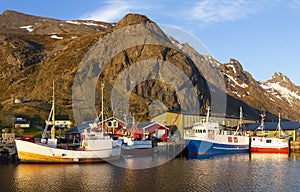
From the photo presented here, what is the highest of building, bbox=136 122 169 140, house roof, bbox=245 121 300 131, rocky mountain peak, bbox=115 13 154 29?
rocky mountain peak, bbox=115 13 154 29

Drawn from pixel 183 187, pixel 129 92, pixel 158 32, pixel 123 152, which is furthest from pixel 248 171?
pixel 158 32

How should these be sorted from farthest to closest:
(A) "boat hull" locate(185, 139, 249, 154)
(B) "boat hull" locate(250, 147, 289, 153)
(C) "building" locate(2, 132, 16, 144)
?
1. (B) "boat hull" locate(250, 147, 289, 153)
2. (C) "building" locate(2, 132, 16, 144)
3. (A) "boat hull" locate(185, 139, 249, 154)

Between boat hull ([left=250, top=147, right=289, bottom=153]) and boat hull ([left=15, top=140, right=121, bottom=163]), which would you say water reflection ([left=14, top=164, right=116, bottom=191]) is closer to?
boat hull ([left=15, top=140, right=121, bottom=163])

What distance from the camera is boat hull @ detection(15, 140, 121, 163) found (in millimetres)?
56062

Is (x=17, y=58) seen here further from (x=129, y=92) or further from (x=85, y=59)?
(x=129, y=92)

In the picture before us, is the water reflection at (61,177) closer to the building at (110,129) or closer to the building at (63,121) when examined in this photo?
the building at (110,129)

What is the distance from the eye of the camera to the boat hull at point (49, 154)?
56062 millimetres

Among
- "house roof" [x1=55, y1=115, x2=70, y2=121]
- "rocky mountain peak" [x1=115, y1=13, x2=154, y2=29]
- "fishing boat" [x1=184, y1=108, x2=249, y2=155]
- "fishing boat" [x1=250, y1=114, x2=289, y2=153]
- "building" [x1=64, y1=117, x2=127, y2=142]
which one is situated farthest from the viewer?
"rocky mountain peak" [x1=115, y1=13, x2=154, y2=29]

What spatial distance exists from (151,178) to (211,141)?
1454 inches

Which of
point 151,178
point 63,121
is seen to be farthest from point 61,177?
point 63,121

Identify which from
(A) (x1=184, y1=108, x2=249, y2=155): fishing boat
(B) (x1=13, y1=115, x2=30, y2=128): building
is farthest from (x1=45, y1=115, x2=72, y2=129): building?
(A) (x1=184, y1=108, x2=249, y2=155): fishing boat

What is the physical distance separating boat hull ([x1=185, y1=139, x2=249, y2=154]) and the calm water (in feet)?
61.0

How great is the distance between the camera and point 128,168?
52.9 m

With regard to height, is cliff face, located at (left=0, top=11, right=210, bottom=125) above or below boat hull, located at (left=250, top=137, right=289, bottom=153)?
above
